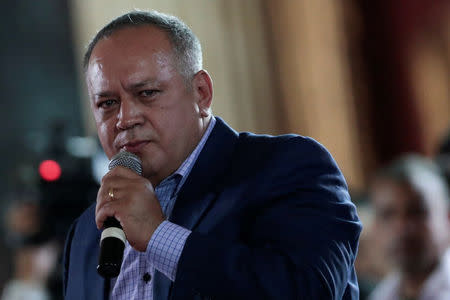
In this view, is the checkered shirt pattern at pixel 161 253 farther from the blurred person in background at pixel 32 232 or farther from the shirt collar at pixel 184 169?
the blurred person in background at pixel 32 232

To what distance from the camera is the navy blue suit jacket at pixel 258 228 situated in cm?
140

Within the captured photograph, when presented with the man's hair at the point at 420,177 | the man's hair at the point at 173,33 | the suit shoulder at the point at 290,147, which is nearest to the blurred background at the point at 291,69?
the man's hair at the point at 420,177

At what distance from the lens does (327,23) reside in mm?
6812

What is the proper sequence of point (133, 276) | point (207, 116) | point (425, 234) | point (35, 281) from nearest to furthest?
point (133, 276), point (207, 116), point (425, 234), point (35, 281)

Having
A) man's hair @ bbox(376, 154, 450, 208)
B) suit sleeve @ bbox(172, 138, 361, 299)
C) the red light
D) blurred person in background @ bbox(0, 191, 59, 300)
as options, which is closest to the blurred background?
blurred person in background @ bbox(0, 191, 59, 300)

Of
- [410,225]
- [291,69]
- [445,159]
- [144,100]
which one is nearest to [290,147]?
[144,100]

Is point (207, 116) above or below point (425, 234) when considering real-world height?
above

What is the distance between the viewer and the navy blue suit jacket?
4.61ft

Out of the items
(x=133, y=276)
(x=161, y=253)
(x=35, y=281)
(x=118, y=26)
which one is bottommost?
(x=35, y=281)

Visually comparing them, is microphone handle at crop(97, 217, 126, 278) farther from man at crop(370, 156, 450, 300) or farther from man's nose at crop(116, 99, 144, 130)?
man at crop(370, 156, 450, 300)

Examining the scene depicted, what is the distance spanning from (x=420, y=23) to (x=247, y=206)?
5.57m

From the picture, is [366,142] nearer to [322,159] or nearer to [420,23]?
[420,23]

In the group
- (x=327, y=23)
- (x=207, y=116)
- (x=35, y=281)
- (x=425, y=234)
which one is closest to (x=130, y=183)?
(x=207, y=116)

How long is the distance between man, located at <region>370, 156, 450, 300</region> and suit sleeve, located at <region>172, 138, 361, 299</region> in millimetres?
1590
